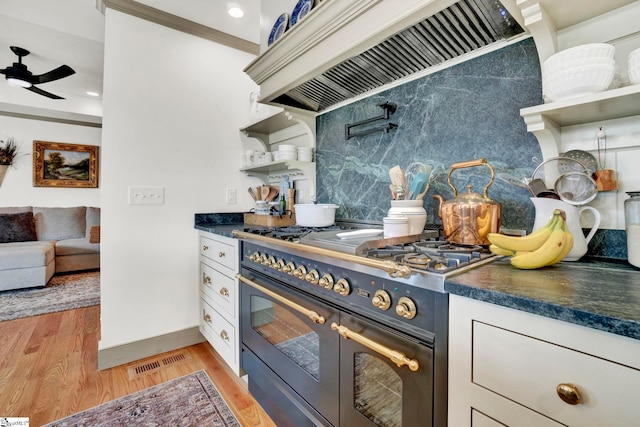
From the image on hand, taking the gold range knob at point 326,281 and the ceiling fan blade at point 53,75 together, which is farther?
the ceiling fan blade at point 53,75

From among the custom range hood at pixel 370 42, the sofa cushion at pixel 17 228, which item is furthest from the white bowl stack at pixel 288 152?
the sofa cushion at pixel 17 228

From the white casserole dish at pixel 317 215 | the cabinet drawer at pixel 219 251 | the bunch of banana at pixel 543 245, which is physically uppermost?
the white casserole dish at pixel 317 215

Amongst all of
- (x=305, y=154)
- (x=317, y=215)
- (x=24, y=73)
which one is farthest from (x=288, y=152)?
(x=24, y=73)

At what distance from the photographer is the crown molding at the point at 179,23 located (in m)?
1.97

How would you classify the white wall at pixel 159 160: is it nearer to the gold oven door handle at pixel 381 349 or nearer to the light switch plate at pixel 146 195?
the light switch plate at pixel 146 195

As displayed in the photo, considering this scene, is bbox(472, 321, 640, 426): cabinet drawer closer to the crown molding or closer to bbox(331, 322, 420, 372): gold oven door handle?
bbox(331, 322, 420, 372): gold oven door handle

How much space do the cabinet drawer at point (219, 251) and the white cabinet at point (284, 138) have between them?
0.65 metres

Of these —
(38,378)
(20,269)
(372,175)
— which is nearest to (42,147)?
(20,269)

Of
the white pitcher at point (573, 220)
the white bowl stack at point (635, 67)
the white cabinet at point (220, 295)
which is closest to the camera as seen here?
the white bowl stack at point (635, 67)

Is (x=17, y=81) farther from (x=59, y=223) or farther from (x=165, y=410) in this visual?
(x=165, y=410)

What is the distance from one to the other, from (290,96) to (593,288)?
5.59 feet

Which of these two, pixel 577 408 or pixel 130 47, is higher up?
pixel 130 47

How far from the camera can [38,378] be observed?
1.81m

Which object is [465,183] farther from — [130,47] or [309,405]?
[130,47]
